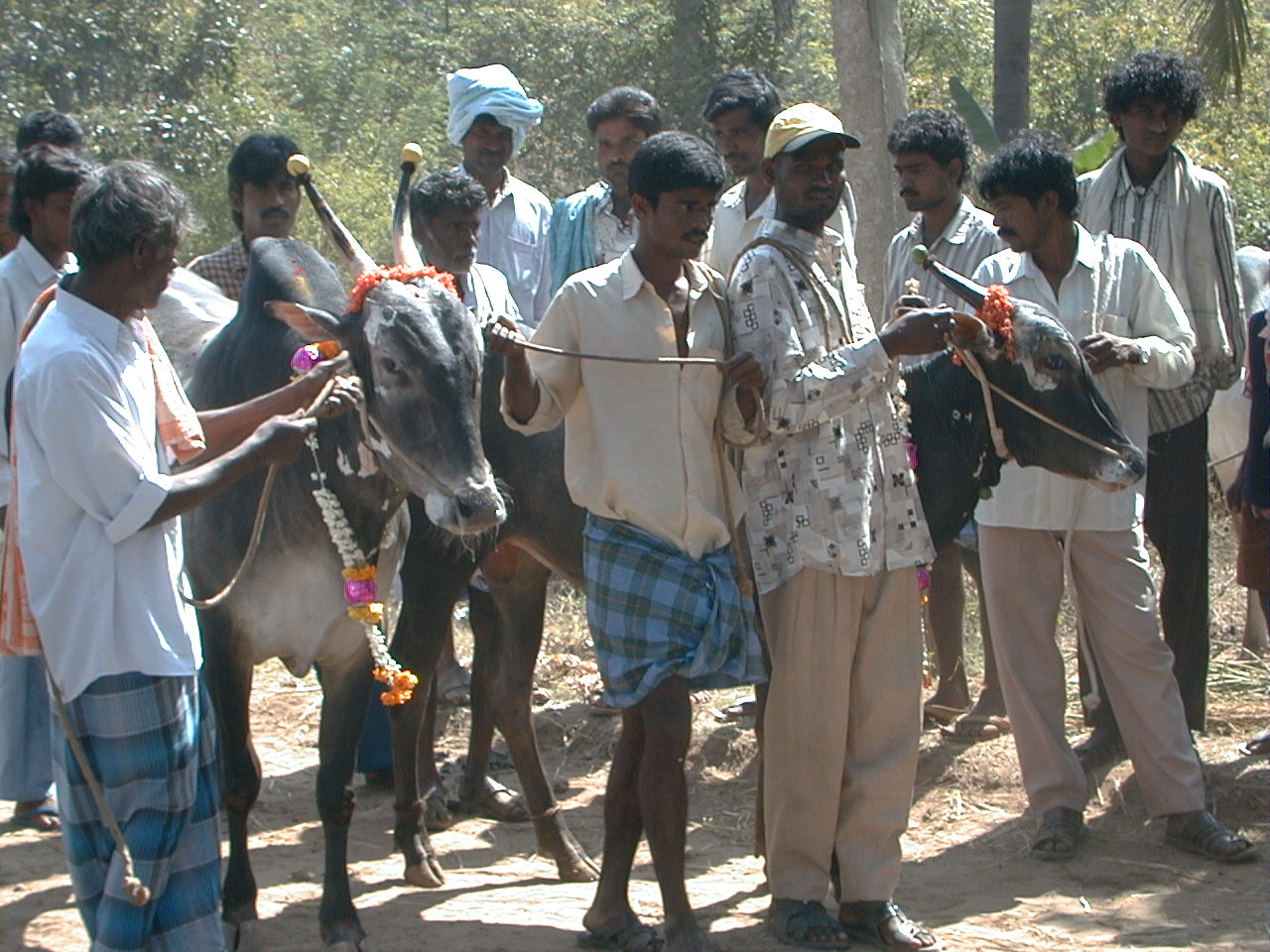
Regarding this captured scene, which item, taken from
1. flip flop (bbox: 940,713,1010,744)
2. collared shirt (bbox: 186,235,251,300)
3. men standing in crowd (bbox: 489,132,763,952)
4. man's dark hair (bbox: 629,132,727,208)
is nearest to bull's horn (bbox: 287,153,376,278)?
men standing in crowd (bbox: 489,132,763,952)

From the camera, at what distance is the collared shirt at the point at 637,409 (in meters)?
4.57

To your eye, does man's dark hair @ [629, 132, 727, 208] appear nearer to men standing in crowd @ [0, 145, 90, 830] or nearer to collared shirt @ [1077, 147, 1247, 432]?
men standing in crowd @ [0, 145, 90, 830]

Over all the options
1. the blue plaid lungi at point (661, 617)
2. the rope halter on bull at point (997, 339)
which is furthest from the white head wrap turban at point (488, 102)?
the blue plaid lungi at point (661, 617)

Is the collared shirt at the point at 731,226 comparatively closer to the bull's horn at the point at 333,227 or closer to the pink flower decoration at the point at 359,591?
the bull's horn at the point at 333,227

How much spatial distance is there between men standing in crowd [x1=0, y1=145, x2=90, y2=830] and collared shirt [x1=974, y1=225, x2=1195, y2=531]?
3.23 metres

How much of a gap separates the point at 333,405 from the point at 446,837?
2433 millimetres

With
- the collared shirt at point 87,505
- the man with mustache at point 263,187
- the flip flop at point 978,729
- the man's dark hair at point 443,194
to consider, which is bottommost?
the flip flop at point 978,729

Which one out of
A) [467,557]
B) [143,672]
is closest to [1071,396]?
[467,557]

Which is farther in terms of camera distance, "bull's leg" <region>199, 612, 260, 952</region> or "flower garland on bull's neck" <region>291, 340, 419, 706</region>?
"bull's leg" <region>199, 612, 260, 952</region>

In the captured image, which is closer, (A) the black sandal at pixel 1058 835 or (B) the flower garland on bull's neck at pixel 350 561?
(B) the flower garland on bull's neck at pixel 350 561

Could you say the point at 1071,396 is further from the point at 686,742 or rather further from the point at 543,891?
the point at 543,891

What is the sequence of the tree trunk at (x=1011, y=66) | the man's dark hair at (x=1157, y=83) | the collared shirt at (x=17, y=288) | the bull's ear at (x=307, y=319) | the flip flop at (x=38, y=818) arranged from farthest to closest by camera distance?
the tree trunk at (x=1011, y=66) → the man's dark hair at (x=1157, y=83) → the flip flop at (x=38, y=818) → the collared shirt at (x=17, y=288) → the bull's ear at (x=307, y=319)

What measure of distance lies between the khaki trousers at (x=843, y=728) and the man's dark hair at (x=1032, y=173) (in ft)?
5.16

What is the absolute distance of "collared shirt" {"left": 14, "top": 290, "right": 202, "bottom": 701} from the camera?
12.0ft
